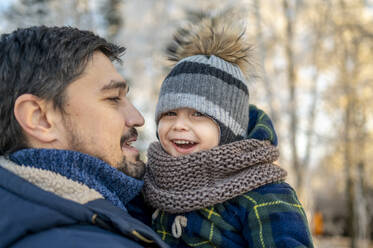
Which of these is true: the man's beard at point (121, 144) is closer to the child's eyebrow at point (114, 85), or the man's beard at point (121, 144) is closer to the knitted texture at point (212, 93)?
the child's eyebrow at point (114, 85)

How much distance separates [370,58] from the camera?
1231 cm

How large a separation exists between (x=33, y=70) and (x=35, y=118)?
231mm

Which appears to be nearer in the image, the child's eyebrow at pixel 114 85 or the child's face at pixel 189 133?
the child's eyebrow at pixel 114 85

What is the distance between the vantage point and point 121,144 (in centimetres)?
197

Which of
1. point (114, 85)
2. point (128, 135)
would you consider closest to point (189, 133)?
point (128, 135)

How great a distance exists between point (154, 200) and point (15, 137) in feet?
2.63

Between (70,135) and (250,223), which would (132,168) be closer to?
(70,135)

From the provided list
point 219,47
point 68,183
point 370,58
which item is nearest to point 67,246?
point 68,183

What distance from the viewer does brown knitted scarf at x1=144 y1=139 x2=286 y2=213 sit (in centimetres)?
193

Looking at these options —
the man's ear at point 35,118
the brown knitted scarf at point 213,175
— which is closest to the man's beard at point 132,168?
the brown knitted scarf at point 213,175

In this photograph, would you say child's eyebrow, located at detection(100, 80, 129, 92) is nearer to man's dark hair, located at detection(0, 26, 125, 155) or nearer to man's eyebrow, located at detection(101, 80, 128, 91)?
man's eyebrow, located at detection(101, 80, 128, 91)

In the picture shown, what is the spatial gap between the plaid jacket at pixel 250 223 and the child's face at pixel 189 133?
1.24 feet

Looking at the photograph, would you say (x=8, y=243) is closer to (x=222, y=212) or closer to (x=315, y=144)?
(x=222, y=212)

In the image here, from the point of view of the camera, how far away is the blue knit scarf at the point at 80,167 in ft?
5.39
